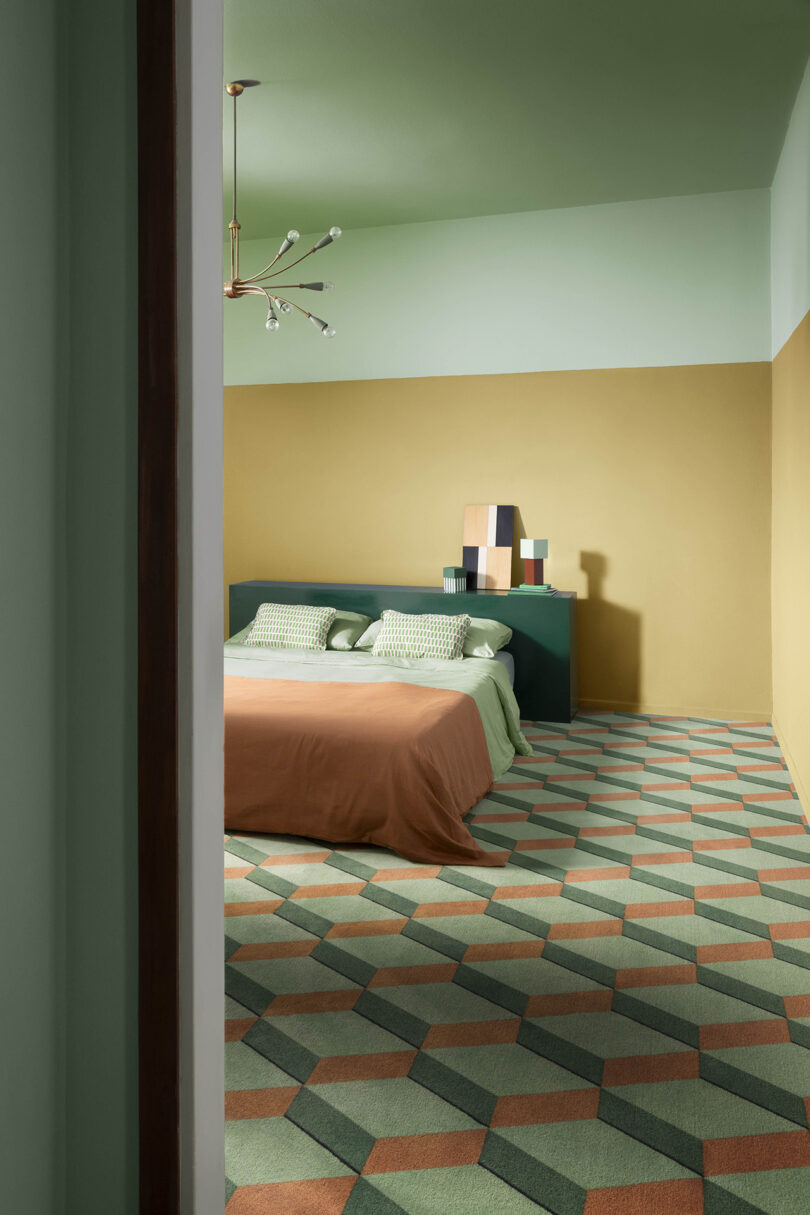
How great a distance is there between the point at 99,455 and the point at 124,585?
0.55ft

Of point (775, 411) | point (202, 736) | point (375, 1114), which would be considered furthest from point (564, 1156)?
point (775, 411)

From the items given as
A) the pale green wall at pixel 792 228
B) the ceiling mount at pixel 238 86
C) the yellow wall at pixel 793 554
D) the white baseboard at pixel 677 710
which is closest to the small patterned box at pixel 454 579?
the white baseboard at pixel 677 710

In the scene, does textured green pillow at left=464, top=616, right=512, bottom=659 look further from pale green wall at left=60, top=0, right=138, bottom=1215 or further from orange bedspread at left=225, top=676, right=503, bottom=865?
pale green wall at left=60, top=0, right=138, bottom=1215

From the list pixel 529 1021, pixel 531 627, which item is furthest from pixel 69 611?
pixel 531 627

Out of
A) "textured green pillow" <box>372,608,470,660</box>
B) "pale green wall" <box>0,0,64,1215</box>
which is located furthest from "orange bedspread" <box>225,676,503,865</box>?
"pale green wall" <box>0,0,64,1215</box>

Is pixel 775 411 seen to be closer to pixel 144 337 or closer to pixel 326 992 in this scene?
pixel 326 992

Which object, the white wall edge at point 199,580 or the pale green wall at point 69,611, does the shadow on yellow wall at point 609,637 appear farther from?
the pale green wall at point 69,611

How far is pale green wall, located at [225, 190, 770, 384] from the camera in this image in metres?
5.73

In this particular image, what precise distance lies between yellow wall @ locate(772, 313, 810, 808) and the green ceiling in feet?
3.75

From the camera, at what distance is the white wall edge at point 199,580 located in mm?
1146

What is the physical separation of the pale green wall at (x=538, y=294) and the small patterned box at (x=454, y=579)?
1396 mm

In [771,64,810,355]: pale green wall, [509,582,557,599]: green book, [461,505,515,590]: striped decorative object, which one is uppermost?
[771,64,810,355]: pale green wall

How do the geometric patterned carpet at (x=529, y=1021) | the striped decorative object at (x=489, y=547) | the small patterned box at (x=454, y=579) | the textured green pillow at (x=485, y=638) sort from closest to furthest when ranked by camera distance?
the geometric patterned carpet at (x=529, y=1021), the textured green pillow at (x=485, y=638), the small patterned box at (x=454, y=579), the striped decorative object at (x=489, y=547)

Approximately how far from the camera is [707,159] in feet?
16.8
